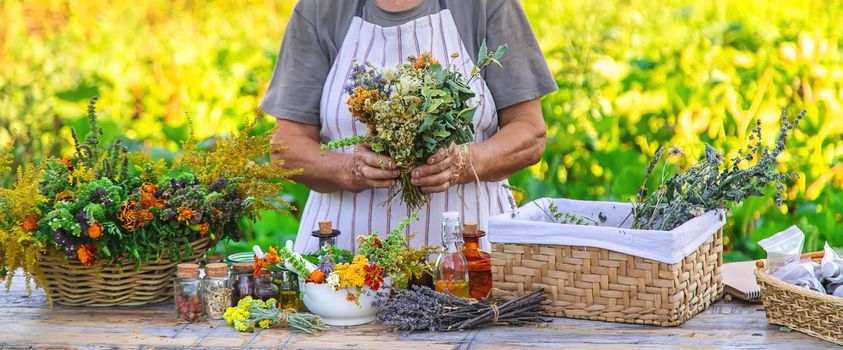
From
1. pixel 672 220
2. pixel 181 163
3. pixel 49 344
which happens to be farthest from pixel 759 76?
pixel 49 344

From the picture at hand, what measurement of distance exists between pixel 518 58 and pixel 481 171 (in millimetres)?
353

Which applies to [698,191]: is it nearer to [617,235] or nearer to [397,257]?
[617,235]

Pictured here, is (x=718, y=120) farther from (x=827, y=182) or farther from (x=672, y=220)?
(x=672, y=220)

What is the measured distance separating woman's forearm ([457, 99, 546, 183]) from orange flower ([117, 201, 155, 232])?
785 mm

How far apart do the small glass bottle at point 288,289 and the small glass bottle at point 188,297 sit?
0.61ft

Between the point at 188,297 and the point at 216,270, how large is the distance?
10cm

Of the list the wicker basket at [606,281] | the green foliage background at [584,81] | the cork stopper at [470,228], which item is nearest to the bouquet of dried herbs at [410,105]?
the cork stopper at [470,228]

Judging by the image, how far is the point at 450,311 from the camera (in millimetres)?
2318

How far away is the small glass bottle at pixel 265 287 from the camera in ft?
8.09

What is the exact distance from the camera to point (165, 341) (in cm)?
232

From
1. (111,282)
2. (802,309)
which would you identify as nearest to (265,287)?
(111,282)

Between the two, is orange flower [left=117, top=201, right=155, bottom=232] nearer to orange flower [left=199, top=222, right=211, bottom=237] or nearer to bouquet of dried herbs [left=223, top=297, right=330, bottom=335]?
orange flower [left=199, top=222, right=211, bottom=237]

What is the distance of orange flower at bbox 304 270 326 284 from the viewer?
7.72 feet

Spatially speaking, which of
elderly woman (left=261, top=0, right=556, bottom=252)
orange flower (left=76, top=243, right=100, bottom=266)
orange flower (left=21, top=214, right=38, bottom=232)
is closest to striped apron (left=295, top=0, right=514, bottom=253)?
elderly woman (left=261, top=0, right=556, bottom=252)
